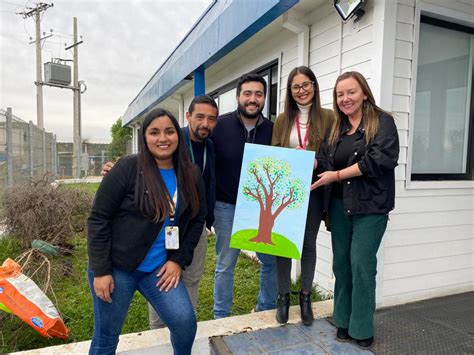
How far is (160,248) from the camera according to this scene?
2039mm

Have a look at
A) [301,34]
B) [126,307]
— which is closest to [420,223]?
[301,34]

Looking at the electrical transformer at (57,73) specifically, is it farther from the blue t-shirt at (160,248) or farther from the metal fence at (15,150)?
the blue t-shirt at (160,248)

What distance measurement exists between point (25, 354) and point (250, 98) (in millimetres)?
2330

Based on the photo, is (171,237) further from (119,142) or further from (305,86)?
(119,142)

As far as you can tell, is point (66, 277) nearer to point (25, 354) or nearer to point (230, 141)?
point (25, 354)

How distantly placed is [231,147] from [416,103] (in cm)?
192

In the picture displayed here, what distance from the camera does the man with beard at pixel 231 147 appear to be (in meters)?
2.54

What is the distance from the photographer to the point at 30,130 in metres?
8.14

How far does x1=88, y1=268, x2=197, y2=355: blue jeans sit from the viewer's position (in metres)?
1.95

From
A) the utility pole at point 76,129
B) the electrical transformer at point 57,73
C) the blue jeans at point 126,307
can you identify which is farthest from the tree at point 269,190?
the electrical transformer at point 57,73

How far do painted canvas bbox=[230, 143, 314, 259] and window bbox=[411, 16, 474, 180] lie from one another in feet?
4.96

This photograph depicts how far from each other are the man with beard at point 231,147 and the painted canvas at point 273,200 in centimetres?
19

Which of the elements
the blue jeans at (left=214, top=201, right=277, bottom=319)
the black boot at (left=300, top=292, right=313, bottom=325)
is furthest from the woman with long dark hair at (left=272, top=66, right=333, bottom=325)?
the blue jeans at (left=214, top=201, right=277, bottom=319)

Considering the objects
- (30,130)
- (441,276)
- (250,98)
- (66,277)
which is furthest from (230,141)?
(30,130)
